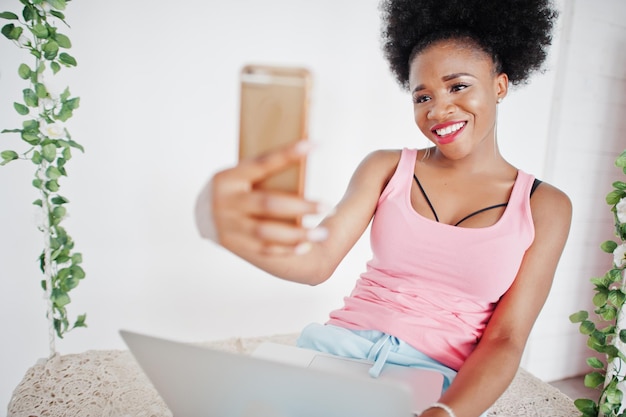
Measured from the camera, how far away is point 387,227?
103 cm

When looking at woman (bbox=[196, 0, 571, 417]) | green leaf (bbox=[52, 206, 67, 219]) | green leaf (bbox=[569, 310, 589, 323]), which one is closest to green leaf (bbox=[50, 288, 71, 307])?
green leaf (bbox=[52, 206, 67, 219])

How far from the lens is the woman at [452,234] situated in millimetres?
925

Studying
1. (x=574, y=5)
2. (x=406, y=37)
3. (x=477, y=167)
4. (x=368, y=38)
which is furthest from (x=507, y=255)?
(x=574, y=5)

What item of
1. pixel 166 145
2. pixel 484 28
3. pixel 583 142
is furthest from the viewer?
pixel 583 142

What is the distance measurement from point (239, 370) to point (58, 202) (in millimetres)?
898

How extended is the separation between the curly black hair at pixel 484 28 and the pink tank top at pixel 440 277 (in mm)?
292

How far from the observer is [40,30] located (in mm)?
1116

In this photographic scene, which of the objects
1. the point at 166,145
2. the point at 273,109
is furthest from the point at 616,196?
the point at 166,145

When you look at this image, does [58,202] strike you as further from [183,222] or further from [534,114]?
[534,114]

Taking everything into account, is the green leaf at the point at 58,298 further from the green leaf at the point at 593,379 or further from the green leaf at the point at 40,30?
the green leaf at the point at 593,379

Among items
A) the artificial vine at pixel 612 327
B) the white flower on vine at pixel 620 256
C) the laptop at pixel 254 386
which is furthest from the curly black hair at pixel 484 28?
the laptop at pixel 254 386

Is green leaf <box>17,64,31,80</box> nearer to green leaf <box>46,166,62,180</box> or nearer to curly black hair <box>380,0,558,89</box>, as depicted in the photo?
green leaf <box>46,166,62,180</box>

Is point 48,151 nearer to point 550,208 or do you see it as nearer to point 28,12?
point 28,12

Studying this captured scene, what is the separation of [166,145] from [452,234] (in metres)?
0.97
